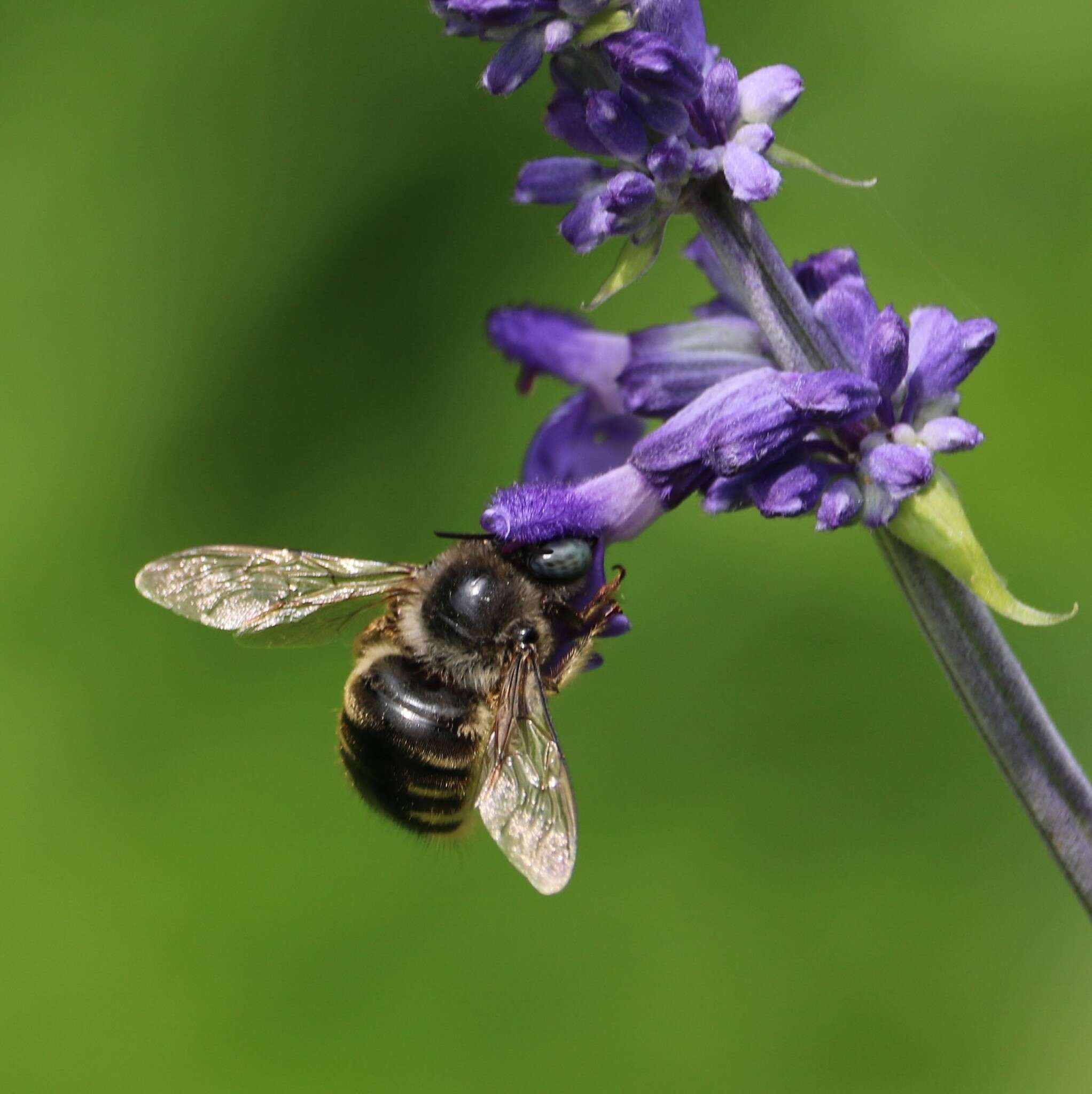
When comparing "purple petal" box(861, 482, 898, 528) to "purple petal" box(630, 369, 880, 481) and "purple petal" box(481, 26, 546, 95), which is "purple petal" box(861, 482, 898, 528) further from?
"purple petal" box(481, 26, 546, 95)

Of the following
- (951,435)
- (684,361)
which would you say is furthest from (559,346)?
(951,435)

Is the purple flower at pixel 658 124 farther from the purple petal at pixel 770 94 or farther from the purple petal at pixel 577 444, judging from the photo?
the purple petal at pixel 577 444

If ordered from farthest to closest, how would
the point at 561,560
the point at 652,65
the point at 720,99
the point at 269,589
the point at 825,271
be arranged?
the point at 269,589, the point at 561,560, the point at 825,271, the point at 720,99, the point at 652,65

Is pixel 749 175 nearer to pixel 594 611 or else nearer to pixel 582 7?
pixel 582 7

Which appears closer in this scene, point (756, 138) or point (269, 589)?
point (756, 138)

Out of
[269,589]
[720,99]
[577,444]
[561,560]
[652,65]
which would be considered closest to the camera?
[652,65]

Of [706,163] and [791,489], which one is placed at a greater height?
[706,163]

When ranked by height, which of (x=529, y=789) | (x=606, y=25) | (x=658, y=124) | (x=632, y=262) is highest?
(x=606, y=25)
